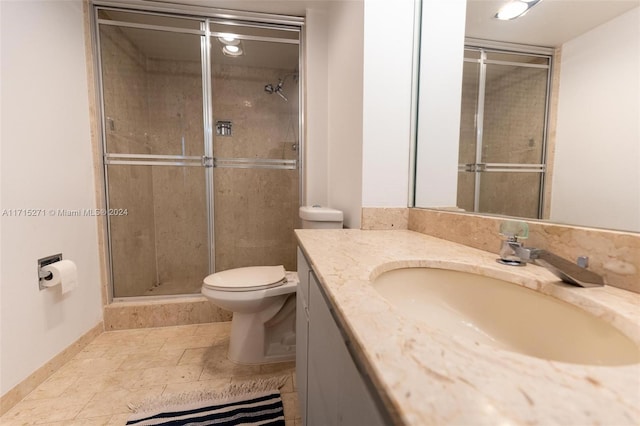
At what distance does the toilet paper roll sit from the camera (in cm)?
139

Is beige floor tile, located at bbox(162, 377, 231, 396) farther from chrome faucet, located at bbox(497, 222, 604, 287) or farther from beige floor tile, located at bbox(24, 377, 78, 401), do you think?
chrome faucet, located at bbox(497, 222, 604, 287)

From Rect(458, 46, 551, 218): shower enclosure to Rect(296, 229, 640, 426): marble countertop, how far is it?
39 cm

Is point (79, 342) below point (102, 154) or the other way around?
below

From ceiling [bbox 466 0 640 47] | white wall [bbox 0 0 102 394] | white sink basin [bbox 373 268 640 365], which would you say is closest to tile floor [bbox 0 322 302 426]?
white wall [bbox 0 0 102 394]

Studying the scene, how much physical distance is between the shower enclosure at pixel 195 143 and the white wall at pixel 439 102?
1166 mm

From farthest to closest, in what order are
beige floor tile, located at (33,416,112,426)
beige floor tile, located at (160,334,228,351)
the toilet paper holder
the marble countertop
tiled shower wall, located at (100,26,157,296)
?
tiled shower wall, located at (100,26,157,296)
beige floor tile, located at (160,334,228,351)
the toilet paper holder
beige floor tile, located at (33,416,112,426)
the marble countertop

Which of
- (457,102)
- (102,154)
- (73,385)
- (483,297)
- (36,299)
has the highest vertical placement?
(457,102)

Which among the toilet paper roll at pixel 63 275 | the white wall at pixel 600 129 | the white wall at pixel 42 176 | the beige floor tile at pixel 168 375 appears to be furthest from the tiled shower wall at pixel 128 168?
the white wall at pixel 600 129

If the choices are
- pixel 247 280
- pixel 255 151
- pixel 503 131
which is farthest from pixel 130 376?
pixel 503 131

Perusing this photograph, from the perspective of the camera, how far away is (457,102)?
3.76 feet

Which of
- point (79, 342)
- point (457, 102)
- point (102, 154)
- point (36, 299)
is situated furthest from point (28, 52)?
point (457, 102)

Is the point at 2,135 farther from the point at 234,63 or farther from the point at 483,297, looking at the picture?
the point at 483,297

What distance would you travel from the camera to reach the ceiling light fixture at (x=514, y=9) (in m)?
0.85

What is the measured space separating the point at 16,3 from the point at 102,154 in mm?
852
